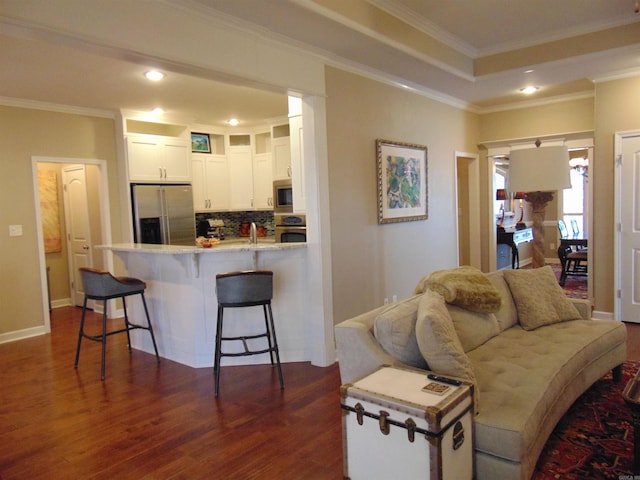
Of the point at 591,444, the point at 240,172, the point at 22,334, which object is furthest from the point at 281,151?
the point at 591,444

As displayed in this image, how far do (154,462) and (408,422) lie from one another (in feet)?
4.90

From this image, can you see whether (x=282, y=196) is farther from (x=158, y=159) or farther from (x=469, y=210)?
(x=469, y=210)

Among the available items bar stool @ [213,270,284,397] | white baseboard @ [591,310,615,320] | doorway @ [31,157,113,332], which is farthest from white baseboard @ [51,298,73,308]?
white baseboard @ [591,310,615,320]

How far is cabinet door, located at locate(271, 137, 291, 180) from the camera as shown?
646cm

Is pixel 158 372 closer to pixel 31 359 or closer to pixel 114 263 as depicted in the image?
pixel 31 359

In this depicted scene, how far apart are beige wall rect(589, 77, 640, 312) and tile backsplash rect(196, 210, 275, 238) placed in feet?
15.1

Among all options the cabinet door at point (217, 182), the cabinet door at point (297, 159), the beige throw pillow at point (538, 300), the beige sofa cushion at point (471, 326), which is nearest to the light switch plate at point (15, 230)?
the cabinet door at point (217, 182)

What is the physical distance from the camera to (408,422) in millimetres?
1822

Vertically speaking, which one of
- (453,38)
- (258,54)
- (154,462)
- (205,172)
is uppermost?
(453,38)

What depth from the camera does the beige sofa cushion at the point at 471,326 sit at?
2805 millimetres

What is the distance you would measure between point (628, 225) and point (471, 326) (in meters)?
3.12

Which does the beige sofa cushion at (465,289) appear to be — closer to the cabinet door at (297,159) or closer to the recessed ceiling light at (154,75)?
the cabinet door at (297,159)

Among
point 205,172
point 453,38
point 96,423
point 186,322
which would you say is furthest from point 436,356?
point 205,172

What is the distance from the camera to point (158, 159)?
20.2 feet
